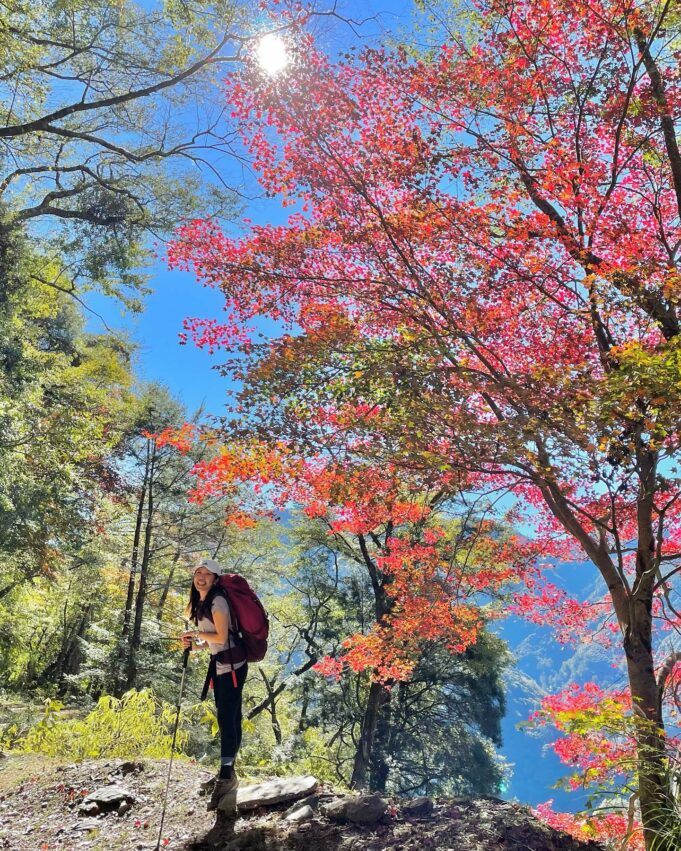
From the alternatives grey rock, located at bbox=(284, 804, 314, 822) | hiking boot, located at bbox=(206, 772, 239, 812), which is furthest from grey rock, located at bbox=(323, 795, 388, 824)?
hiking boot, located at bbox=(206, 772, 239, 812)

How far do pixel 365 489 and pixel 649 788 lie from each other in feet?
10.0

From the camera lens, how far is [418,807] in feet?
13.1

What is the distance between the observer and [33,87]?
23.8 ft

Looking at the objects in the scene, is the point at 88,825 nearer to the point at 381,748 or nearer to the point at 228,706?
the point at 228,706

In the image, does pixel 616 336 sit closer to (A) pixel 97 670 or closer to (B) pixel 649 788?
(B) pixel 649 788

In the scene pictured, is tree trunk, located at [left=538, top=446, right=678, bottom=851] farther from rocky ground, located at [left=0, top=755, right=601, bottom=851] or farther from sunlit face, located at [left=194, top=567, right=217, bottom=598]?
sunlit face, located at [left=194, top=567, right=217, bottom=598]

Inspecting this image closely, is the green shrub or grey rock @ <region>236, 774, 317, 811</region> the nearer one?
grey rock @ <region>236, 774, 317, 811</region>

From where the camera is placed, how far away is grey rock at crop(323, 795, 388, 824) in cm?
368

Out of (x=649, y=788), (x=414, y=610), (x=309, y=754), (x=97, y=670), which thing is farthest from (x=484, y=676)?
(x=649, y=788)

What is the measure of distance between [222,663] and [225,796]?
906 millimetres

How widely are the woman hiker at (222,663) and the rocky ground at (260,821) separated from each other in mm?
223

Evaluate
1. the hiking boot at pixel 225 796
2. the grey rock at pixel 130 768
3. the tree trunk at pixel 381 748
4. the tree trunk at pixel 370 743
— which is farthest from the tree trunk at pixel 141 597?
the hiking boot at pixel 225 796

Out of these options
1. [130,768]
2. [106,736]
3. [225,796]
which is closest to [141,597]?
[106,736]

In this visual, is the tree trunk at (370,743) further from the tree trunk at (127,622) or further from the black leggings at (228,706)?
the black leggings at (228,706)
